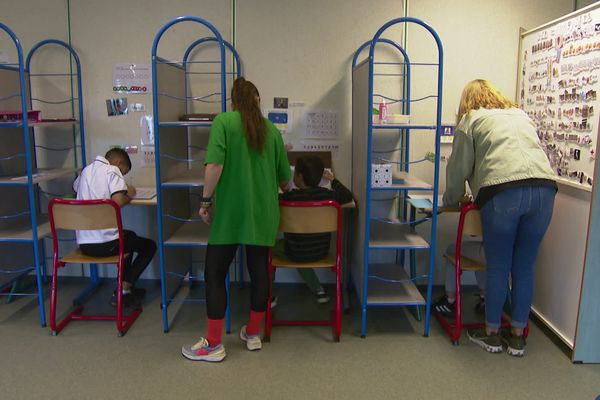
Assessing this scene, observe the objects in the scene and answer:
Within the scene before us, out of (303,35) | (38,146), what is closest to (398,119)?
(303,35)

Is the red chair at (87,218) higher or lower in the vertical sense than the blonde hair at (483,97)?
lower

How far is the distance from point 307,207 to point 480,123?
99 cm

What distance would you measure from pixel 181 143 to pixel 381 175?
132 cm

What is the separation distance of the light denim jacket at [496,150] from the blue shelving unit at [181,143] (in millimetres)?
1281

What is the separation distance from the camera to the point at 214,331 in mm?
2678

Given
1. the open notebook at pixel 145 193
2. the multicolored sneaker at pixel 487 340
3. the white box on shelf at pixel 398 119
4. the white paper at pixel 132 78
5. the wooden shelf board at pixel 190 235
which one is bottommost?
the multicolored sneaker at pixel 487 340

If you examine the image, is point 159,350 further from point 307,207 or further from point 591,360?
point 591,360

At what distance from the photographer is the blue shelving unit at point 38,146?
134 inches

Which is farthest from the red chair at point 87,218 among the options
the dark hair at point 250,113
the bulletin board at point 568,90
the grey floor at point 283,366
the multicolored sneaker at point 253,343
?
the bulletin board at point 568,90

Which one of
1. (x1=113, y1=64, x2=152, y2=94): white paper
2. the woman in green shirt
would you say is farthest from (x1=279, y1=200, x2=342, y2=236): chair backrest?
(x1=113, y1=64, x2=152, y2=94): white paper

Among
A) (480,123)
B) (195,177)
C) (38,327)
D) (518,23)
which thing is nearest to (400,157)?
(480,123)

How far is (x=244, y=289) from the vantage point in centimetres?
371

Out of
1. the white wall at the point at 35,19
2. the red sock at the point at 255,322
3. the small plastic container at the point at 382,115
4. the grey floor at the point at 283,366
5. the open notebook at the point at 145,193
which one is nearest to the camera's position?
the grey floor at the point at 283,366

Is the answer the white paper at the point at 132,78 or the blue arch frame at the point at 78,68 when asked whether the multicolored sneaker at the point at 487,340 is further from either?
the blue arch frame at the point at 78,68
